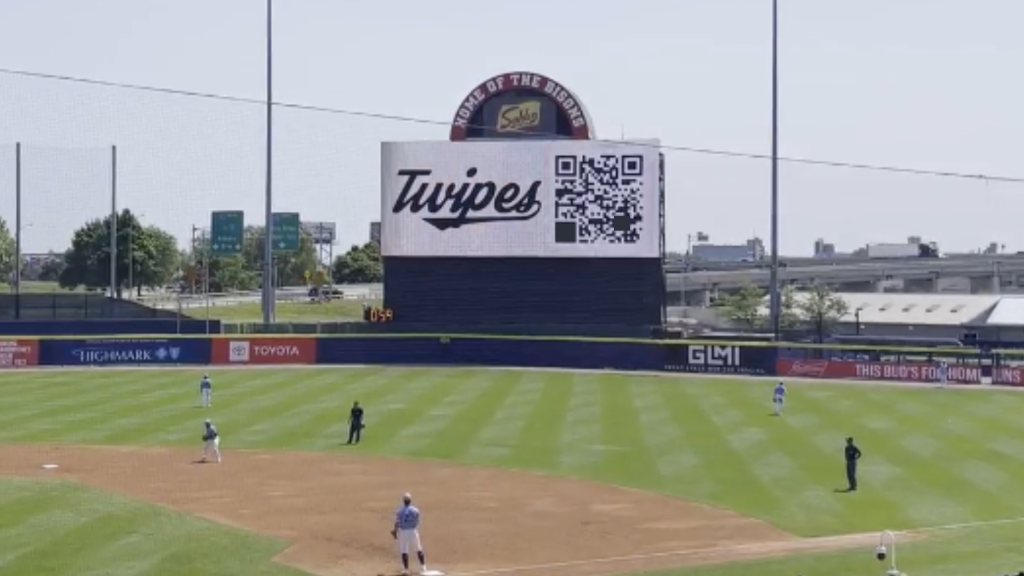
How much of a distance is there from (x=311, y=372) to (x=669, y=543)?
37576 mm

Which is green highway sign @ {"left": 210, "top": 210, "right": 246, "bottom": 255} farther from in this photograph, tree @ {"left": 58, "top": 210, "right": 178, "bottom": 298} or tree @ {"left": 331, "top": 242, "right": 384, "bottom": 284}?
tree @ {"left": 331, "top": 242, "right": 384, "bottom": 284}

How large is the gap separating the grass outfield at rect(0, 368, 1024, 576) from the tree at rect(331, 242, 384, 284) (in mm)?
86488

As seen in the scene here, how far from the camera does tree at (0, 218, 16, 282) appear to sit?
135 meters

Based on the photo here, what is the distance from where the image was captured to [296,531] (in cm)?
2806

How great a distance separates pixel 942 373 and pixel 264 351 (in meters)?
31.3

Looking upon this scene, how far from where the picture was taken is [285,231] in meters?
73.7

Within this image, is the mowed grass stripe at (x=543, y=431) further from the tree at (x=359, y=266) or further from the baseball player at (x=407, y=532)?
the tree at (x=359, y=266)

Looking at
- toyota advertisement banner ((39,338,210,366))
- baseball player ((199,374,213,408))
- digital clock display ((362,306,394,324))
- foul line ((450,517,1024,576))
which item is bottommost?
foul line ((450,517,1024,576))

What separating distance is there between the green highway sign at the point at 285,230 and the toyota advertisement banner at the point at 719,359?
21558 millimetres

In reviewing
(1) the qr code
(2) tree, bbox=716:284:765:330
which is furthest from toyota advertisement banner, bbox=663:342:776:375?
(2) tree, bbox=716:284:765:330

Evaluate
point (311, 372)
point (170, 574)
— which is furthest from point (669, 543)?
point (311, 372)

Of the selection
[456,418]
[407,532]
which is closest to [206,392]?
[456,418]

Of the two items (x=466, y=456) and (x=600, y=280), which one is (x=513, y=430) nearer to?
→ (x=466, y=456)

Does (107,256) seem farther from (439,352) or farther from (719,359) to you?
(719,359)
